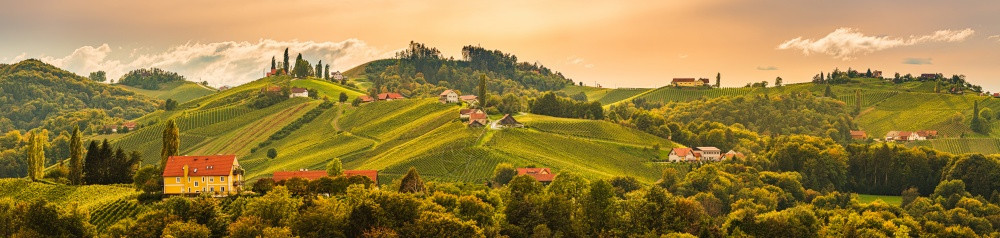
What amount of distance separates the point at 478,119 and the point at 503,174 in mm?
32220

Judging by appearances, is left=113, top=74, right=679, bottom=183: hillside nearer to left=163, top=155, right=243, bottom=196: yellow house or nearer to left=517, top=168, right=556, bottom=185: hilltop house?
left=517, top=168, right=556, bottom=185: hilltop house

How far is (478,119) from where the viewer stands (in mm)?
140250

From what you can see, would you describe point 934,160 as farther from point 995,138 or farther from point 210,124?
point 210,124

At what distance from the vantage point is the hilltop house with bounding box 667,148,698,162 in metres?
141

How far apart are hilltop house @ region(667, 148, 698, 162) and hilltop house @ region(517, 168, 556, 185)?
35800 millimetres

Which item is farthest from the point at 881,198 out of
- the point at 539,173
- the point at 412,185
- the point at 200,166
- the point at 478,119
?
the point at 200,166

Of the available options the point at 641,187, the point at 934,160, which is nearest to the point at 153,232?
the point at 641,187

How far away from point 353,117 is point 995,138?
5051 inches

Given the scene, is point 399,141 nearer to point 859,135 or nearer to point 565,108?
point 565,108

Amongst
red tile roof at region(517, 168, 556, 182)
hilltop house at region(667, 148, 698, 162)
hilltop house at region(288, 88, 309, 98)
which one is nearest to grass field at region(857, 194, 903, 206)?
hilltop house at region(667, 148, 698, 162)

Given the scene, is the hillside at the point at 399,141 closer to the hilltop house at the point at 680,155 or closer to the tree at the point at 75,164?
the hilltop house at the point at 680,155

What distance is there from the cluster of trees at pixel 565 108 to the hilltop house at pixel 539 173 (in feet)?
179

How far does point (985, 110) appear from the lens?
634 ft

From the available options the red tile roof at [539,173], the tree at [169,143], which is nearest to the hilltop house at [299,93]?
the red tile roof at [539,173]
